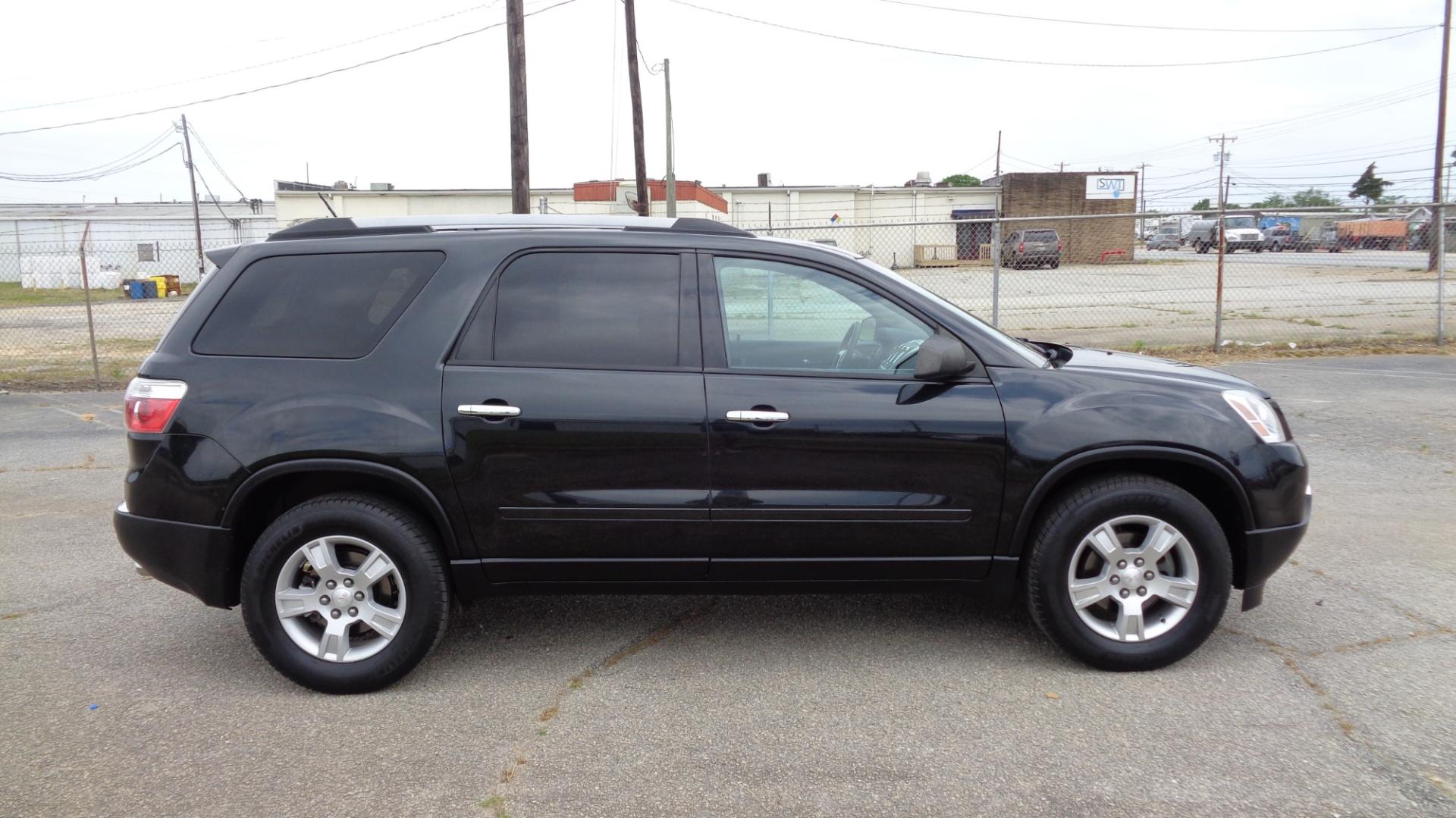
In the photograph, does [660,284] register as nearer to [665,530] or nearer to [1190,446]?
[665,530]

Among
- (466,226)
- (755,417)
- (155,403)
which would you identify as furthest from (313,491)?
(755,417)

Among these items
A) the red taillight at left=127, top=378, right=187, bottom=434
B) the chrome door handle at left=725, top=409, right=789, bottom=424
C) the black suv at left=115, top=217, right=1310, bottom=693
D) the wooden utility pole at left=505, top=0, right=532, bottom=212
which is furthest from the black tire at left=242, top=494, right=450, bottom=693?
the wooden utility pole at left=505, top=0, right=532, bottom=212

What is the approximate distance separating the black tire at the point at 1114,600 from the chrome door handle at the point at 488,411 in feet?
6.71

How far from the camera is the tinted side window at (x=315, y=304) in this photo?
159 inches

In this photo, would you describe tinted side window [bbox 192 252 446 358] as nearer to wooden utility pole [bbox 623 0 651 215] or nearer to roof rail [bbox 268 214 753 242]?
roof rail [bbox 268 214 753 242]

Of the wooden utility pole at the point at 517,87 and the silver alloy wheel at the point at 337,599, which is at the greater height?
the wooden utility pole at the point at 517,87

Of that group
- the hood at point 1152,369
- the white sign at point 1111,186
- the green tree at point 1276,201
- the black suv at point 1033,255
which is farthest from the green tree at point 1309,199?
the hood at point 1152,369

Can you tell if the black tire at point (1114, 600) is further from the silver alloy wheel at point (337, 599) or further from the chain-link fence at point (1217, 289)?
the chain-link fence at point (1217, 289)

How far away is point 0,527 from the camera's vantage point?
20.8 feet

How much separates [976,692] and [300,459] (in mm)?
2648

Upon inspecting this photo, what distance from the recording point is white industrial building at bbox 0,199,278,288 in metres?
44.8

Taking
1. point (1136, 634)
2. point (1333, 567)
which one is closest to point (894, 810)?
point (1136, 634)

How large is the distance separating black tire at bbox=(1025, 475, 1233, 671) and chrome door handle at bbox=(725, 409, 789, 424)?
1.12 metres

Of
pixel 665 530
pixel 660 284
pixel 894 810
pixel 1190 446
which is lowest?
pixel 894 810
